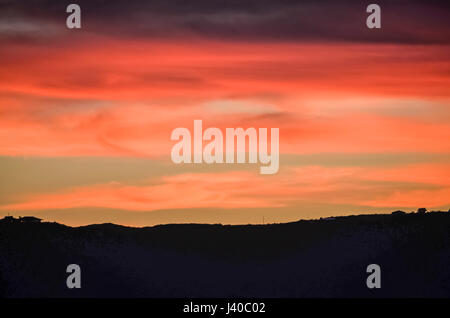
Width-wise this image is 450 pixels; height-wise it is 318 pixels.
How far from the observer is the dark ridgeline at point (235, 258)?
322ft

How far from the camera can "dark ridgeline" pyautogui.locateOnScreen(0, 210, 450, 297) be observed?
98188mm

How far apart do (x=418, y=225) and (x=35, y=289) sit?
37914 millimetres

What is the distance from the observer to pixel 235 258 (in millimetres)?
108000

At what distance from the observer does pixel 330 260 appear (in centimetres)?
10362

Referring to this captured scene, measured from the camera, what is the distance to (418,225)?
349ft
